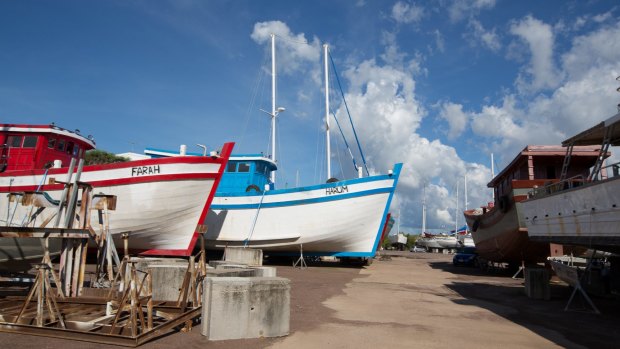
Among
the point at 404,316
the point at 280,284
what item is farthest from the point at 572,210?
the point at 280,284

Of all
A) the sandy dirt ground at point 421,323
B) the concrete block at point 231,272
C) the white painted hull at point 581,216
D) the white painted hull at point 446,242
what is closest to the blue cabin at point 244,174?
the sandy dirt ground at point 421,323

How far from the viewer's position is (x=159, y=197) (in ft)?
48.1

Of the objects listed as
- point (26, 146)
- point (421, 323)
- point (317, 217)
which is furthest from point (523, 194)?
point (26, 146)

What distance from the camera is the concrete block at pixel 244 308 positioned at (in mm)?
5867

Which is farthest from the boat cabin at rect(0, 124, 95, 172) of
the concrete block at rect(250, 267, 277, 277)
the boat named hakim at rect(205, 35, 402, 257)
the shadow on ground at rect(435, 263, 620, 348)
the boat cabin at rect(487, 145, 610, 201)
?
the boat cabin at rect(487, 145, 610, 201)

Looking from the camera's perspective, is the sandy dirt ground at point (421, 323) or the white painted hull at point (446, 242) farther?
the white painted hull at point (446, 242)

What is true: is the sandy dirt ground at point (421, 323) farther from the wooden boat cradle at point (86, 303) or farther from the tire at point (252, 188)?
the tire at point (252, 188)

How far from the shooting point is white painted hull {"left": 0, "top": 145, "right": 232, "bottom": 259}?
1466cm

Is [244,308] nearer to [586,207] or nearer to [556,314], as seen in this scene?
[556,314]

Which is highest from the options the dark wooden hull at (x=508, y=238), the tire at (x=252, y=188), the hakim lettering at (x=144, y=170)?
the tire at (x=252, y=188)

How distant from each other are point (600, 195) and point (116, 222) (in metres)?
15.1

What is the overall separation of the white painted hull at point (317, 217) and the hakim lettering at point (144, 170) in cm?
556

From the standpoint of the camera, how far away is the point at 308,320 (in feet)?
24.4

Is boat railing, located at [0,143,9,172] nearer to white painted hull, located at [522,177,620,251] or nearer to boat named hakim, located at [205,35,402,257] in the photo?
boat named hakim, located at [205,35,402,257]
